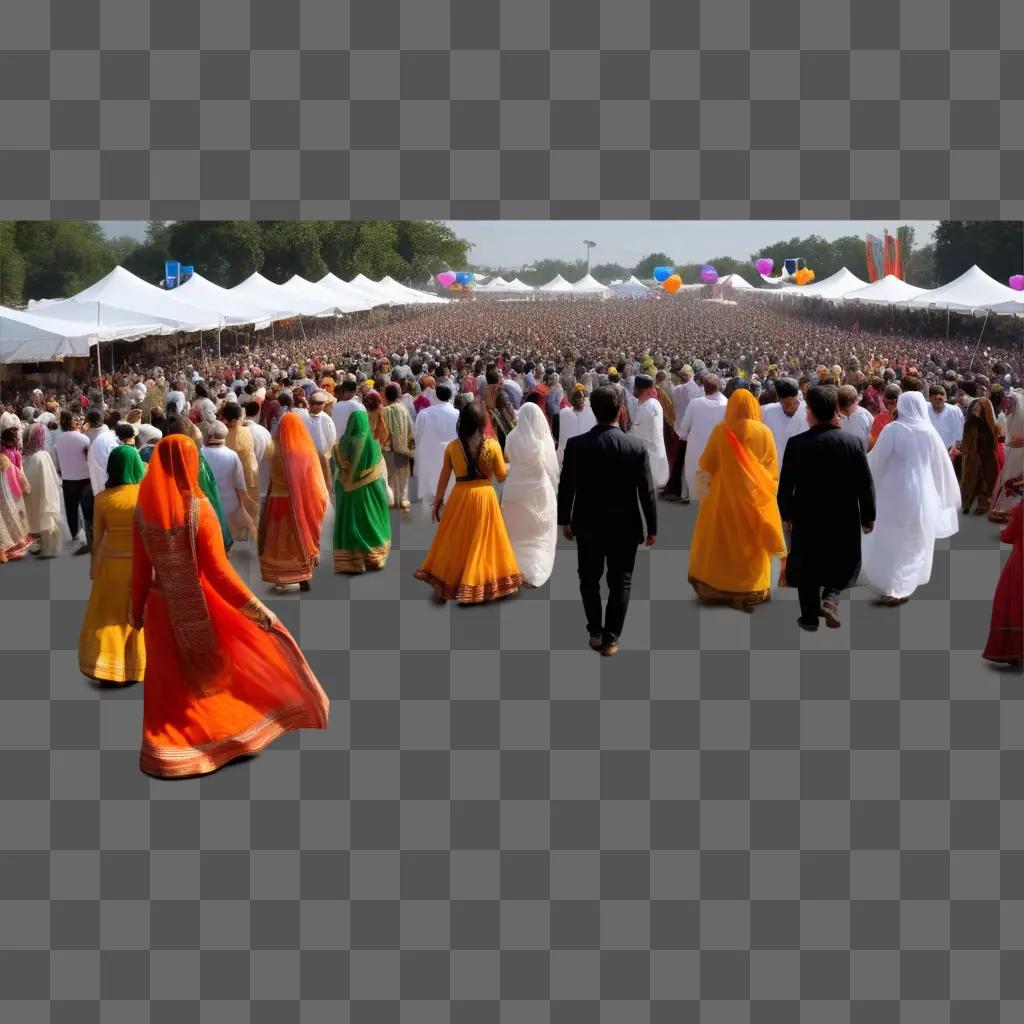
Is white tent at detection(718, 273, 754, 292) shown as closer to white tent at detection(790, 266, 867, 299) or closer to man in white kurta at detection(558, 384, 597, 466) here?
white tent at detection(790, 266, 867, 299)

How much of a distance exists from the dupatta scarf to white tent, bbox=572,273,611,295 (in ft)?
19.1

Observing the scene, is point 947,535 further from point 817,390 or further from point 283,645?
point 283,645

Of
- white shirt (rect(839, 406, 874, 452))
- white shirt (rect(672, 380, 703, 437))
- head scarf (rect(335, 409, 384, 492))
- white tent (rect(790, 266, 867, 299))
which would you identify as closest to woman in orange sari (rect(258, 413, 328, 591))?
A: head scarf (rect(335, 409, 384, 492))

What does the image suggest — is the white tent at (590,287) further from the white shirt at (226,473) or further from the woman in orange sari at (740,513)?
the white shirt at (226,473)

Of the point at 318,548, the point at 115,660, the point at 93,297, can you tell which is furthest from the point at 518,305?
the point at 115,660

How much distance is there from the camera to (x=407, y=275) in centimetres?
1550

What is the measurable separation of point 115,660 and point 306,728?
133 cm

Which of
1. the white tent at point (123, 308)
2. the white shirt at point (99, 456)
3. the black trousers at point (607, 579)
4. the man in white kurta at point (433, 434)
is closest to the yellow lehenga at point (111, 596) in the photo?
the black trousers at point (607, 579)

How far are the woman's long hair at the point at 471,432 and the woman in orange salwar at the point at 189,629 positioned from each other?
2.71 m

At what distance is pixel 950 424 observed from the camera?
39.7ft

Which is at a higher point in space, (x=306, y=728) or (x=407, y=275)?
(x=407, y=275)

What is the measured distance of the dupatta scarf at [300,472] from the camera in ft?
30.0

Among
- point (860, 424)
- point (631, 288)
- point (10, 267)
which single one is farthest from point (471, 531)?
point (10, 267)

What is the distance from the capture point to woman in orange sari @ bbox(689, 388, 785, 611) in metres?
8.51
